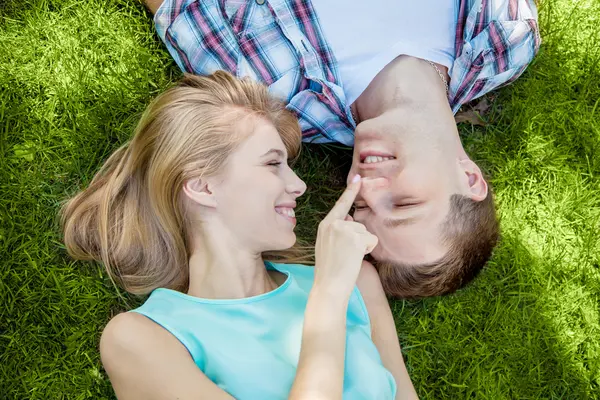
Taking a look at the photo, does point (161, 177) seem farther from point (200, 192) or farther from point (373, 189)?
point (373, 189)

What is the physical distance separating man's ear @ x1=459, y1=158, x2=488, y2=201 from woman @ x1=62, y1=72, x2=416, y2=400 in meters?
0.57

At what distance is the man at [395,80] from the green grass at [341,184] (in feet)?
1.30

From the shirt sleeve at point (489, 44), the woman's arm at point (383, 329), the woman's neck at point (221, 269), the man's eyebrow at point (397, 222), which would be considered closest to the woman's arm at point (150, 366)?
the woman's neck at point (221, 269)

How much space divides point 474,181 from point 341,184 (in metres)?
1.02

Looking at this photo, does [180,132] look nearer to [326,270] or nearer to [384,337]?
[326,270]

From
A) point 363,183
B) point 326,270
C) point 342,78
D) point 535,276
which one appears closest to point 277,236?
point 326,270

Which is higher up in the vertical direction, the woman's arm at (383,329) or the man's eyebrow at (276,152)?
the man's eyebrow at (276,152)

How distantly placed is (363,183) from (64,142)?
1.86 meters

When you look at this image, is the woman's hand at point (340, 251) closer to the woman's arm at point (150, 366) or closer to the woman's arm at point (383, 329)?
the woman's arm at point (383, 329)

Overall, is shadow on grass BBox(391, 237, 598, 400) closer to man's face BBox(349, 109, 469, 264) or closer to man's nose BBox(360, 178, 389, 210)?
man's face BBox(349, 109, 469, 264)

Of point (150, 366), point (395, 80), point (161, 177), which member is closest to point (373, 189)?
point (395, 80)

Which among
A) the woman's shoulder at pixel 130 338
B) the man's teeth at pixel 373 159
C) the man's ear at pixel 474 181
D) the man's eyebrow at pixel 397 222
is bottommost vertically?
the man's ear at pixel 474 181

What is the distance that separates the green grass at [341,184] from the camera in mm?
3678

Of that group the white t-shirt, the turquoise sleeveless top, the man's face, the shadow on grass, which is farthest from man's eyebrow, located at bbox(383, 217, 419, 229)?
the shadow on grass
